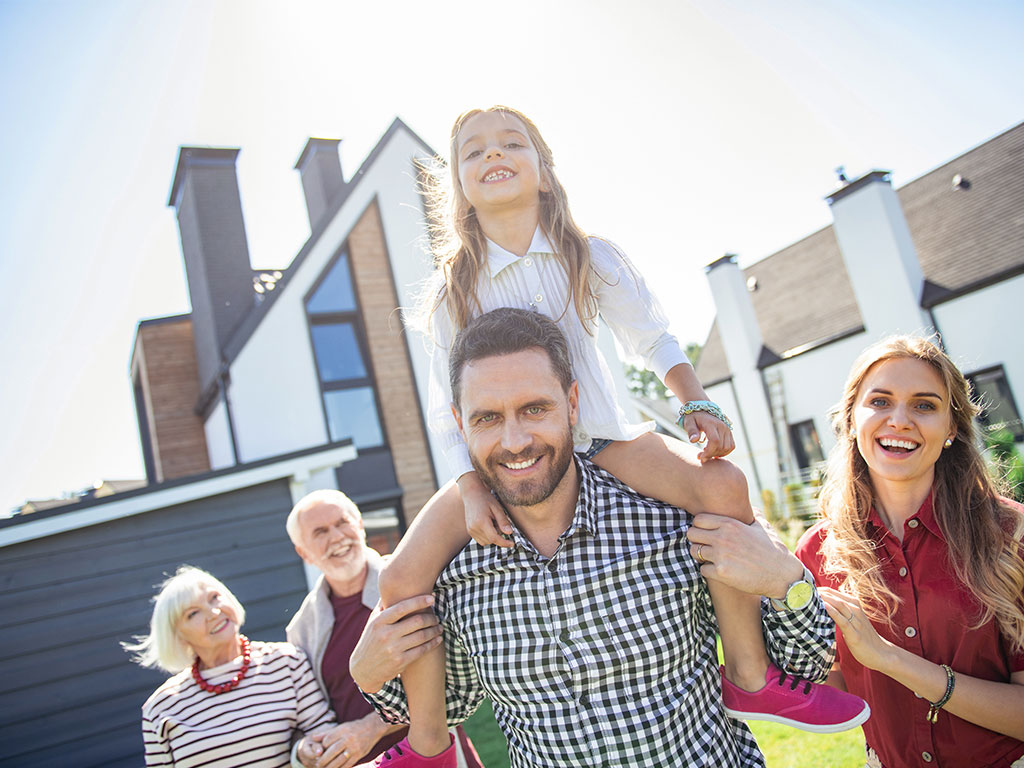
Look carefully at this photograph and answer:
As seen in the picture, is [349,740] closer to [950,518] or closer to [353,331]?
[950,518]

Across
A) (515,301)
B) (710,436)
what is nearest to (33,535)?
(515,301)

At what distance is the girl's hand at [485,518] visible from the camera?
2.01 m

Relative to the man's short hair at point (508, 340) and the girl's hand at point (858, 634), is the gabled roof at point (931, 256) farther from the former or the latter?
the man's short hair at point (508, 340)

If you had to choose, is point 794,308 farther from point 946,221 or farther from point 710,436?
point 710,436

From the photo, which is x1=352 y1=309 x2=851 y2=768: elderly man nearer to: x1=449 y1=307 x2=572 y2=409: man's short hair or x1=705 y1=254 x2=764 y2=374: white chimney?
x1=449 y1=307 x2=572 y2=409: man's short hair

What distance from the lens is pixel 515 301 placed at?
236 cm

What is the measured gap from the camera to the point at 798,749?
16.5 ft

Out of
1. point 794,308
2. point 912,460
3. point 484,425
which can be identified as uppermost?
point 794,308

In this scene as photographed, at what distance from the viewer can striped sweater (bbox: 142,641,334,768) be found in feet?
10.1

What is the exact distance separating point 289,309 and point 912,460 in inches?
403

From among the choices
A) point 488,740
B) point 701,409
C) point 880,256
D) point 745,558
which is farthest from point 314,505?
point 880,256

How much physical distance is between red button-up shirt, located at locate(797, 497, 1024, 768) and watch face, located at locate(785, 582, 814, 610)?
0.60m

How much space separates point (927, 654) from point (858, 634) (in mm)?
368

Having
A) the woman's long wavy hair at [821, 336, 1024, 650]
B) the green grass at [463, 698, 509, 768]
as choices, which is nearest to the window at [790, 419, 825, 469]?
the green grass at [463, 698, 509, 768]
